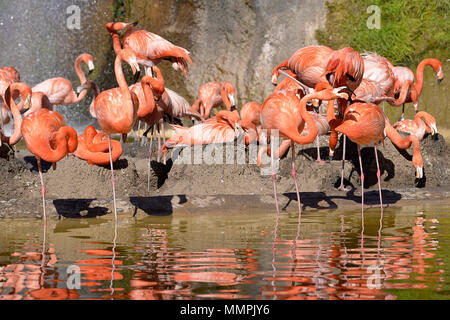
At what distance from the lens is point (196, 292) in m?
3.11

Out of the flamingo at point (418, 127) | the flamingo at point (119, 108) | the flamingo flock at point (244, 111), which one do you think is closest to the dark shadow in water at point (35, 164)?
the flamingo flock at point (244, 111)

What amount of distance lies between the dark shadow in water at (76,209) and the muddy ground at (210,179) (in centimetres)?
1

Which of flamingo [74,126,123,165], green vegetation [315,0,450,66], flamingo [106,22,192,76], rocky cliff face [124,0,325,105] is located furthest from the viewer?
rocky cliff face [124,0,325,105]

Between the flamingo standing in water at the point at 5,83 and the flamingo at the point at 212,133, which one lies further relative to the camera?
the flamingo standing in water at the point at 5,83

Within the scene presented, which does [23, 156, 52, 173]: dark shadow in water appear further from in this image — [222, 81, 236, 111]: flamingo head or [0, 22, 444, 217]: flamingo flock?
[222, 81, 236, 111]: flamingo head

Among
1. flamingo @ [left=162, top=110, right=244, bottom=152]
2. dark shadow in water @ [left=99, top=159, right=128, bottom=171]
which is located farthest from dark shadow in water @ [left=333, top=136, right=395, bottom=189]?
dark shadow in water @ [left=99, top=159, right=128, bottom=171]

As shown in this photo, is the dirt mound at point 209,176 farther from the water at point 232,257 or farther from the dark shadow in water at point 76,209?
the water at point 232,257

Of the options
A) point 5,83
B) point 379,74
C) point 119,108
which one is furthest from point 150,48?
point 379,74

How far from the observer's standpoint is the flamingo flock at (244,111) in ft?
20.4

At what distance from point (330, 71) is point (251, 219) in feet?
5.74

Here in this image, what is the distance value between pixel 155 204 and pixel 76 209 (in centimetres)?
71

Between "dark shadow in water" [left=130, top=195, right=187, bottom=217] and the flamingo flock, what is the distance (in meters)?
0.29

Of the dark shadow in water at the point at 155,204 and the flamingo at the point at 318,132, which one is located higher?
the flamingo at the point at 318,132

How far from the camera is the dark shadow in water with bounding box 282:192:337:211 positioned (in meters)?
6.69
